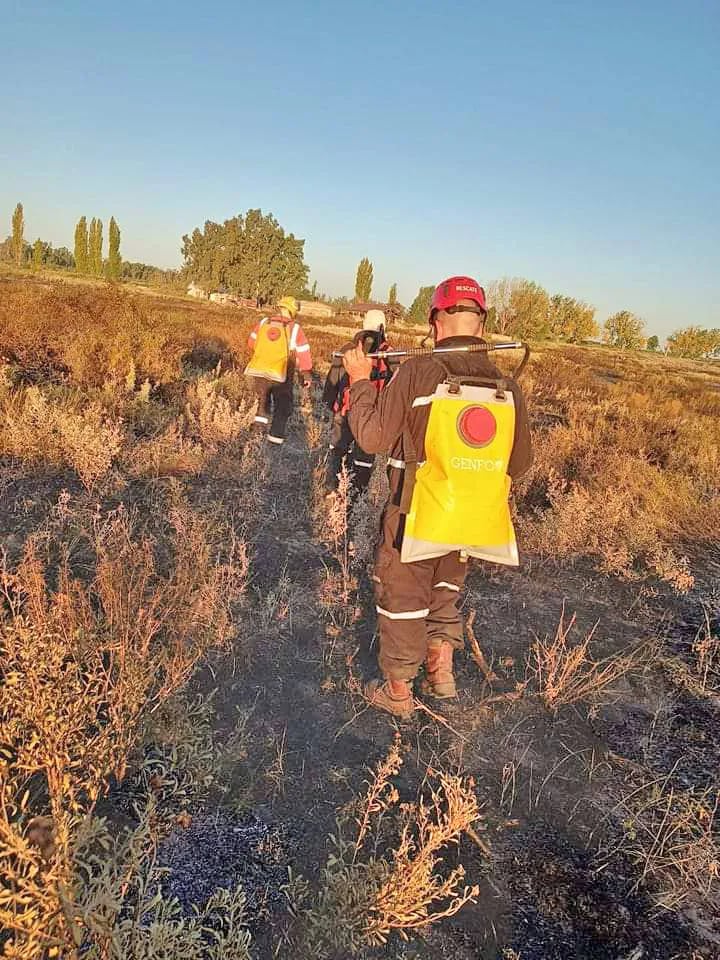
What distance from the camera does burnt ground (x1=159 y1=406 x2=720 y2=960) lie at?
1763 mm

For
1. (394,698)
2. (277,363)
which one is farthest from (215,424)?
(394,698)

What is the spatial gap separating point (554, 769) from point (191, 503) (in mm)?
3352

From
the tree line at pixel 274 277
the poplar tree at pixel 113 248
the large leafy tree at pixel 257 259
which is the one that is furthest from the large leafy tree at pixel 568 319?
the poplar tree at pixel 113 248

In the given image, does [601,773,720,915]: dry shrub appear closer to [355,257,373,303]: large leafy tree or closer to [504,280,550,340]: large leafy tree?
[504,280,550,340]: large leafy tree

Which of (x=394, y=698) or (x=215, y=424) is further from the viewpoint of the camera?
(x=215, y=424)

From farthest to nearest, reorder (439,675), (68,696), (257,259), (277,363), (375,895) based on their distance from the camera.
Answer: (257,259)
(277,363)
(439,675)
(68,696)
(375,895)

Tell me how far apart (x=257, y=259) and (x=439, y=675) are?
6282cm

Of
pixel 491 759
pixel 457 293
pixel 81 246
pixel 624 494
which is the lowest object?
pixel 491 759

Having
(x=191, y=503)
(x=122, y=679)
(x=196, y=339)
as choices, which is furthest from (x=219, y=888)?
(x=196, y=339)

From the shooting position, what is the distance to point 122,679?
212 cm

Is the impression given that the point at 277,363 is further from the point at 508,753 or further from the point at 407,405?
the point at 508,753

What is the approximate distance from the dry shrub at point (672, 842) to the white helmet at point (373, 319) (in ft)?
13.8

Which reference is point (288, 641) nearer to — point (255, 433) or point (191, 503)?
point (191, 503)

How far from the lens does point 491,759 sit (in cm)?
244
